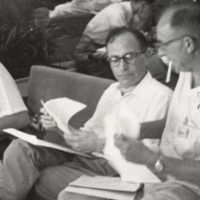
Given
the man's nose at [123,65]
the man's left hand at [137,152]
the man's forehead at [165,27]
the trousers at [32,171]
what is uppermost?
the man's forehead at [165,27]

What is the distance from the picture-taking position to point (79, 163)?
142 centimetres

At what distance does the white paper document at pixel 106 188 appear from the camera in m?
1.04

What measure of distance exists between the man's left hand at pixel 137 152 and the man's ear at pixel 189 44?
0.28 m

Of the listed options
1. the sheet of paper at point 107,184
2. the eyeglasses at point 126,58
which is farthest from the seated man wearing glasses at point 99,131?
the sheet of paper at point 107,184

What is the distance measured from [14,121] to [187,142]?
36.2 inches

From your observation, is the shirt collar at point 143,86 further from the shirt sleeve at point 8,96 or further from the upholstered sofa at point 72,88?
the shirt sleeve at point 8,96

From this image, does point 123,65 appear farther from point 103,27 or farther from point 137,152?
point 137,152

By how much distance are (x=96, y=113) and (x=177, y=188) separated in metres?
0.50

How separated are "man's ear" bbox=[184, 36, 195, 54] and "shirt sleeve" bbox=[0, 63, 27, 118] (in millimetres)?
990

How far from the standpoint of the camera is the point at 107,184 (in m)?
1.08

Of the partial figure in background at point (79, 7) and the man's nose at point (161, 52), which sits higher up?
the partial figure in background at point (79, 7)

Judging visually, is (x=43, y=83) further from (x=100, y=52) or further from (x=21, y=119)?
(x=100, y=52)

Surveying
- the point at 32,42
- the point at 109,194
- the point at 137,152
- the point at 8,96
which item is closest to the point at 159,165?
the point at 137,152

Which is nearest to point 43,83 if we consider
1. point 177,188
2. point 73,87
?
point 73,87
